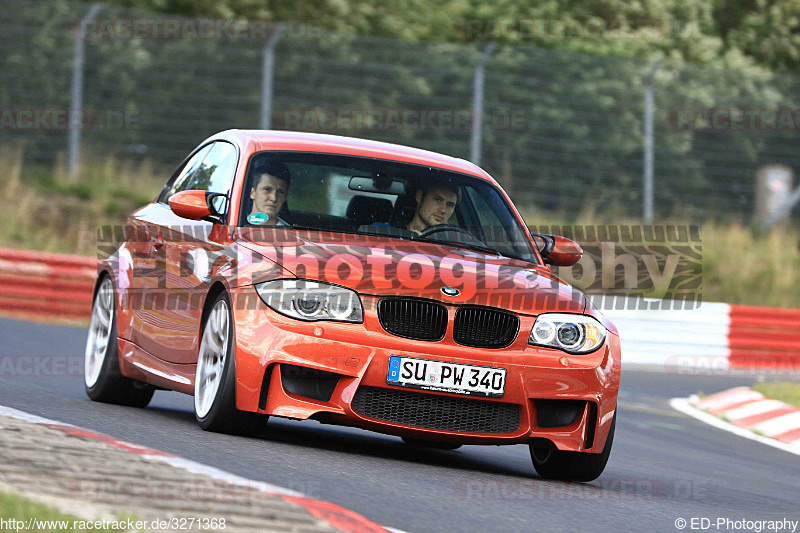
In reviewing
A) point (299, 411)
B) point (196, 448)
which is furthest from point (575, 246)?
point (196, 448)

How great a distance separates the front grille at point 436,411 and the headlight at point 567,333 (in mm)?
373

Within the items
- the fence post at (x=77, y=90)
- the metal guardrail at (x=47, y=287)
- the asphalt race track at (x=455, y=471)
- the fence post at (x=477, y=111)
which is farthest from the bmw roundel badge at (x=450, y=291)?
the fence post at (x=77, y=90)

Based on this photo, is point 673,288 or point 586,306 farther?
point 673,288

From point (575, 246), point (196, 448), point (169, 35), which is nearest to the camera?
point (196, 448)

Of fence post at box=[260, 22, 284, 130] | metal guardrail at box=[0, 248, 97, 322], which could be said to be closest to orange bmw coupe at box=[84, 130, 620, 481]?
metal guardrail at box=[0, 248, 97, 322]

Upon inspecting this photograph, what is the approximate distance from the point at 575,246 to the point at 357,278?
2121mm

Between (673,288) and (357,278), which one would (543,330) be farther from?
(673,288)

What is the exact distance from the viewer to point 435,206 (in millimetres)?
8266

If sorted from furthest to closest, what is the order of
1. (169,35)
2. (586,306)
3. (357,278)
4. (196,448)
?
(169,35) → (586,306) → (357,278) → (196,448)

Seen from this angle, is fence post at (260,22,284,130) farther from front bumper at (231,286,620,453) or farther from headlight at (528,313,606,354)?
front bumper at (231,286,620,453)

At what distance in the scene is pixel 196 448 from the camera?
6.51 m

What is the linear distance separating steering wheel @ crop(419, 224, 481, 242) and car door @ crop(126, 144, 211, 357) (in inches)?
59.0

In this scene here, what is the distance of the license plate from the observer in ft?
22.5

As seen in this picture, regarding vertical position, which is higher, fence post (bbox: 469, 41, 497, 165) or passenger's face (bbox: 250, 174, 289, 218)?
passenger's face (bbox: 250, 174, 289, 218)
